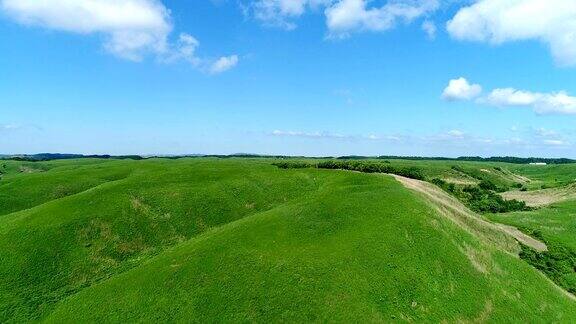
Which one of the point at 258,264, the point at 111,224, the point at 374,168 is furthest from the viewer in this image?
the point at 374,168

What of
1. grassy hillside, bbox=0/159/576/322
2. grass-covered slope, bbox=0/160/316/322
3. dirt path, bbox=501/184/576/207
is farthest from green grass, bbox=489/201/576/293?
grass-covered slope, bbox=0/160/316/322

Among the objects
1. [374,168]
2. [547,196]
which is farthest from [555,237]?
[547,196]

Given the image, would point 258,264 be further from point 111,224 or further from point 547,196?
point 547,196

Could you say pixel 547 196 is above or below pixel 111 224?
below

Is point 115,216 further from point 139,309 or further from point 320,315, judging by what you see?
point 320,315

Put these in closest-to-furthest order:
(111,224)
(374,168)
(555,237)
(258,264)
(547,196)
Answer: (258,264)
(111,224)
(555,237)
(374,168)
(547,196)

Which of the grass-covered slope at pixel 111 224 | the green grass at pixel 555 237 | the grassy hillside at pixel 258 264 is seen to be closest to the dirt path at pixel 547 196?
the green grass at pixel 555 237

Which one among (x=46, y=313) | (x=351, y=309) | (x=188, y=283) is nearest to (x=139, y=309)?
(x=188, y=283)
